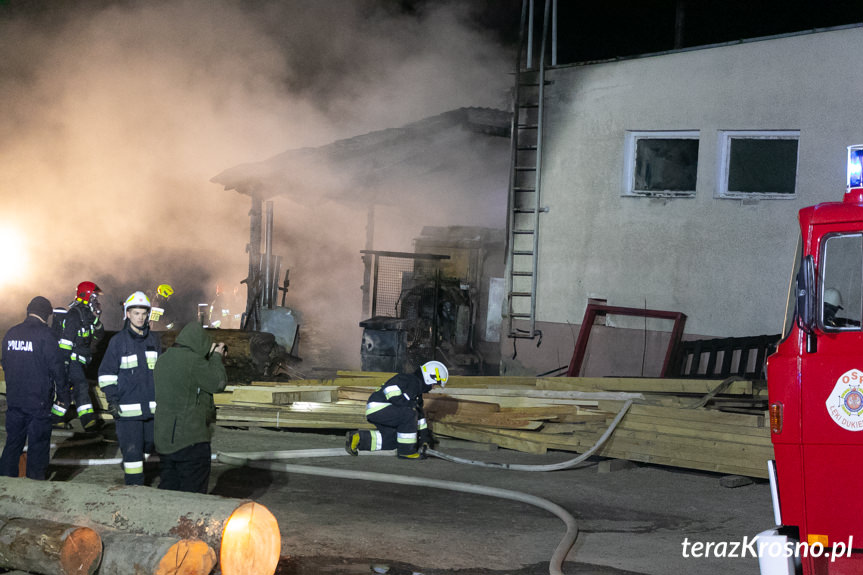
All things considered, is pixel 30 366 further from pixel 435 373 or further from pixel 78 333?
pixel 435 373

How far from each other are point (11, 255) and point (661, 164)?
14.6m

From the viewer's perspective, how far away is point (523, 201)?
42.2 feet

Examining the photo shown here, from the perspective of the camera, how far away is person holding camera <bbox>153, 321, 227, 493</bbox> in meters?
5.61

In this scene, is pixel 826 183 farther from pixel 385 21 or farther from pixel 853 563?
pixel 385 21

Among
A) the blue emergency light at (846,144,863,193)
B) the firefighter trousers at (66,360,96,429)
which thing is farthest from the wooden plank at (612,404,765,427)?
the firefighter trousers at (66,360,96,429)

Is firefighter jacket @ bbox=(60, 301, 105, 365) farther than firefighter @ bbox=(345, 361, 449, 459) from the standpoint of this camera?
Yes

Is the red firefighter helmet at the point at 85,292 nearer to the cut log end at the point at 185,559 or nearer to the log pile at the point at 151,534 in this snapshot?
the log pile at the point at 151,534

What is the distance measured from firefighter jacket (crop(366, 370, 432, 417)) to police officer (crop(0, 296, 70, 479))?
10.9 feet

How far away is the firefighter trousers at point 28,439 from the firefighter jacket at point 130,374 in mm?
835

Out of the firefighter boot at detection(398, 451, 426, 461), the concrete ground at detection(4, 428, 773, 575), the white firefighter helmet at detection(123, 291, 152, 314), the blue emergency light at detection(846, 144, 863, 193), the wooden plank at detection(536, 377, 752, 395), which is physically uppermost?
the blue emergency light at detection(846, 144, 863, 193)

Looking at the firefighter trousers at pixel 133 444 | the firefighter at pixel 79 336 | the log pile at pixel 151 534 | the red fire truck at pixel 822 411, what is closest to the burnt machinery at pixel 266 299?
the firefighter at pixel 79 336

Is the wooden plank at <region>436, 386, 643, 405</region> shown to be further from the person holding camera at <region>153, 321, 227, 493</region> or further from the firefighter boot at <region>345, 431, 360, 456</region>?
the person holding camera at <region>153, 321, 227, 493</region>

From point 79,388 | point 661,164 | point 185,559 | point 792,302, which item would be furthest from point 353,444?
point 661,164

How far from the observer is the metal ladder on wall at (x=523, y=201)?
499 inches
